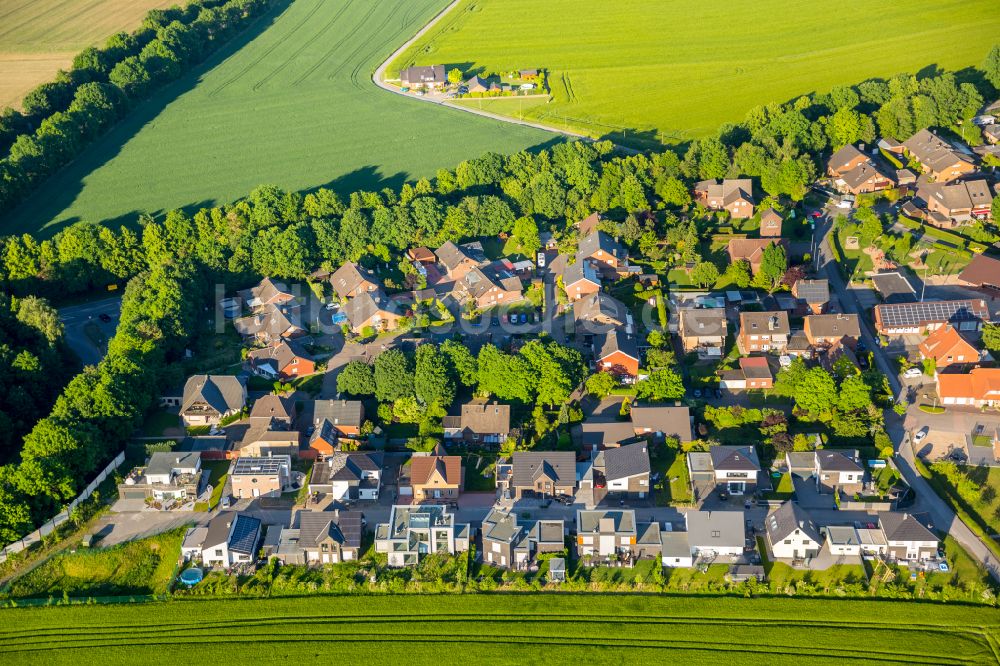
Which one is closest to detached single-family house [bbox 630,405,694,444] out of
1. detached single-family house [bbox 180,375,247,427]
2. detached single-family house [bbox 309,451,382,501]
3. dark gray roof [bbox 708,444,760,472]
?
dark gray roof [bbox 708,444,760,472]

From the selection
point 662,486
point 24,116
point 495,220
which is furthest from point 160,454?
point 24,116

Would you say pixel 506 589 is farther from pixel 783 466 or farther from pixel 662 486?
pixel 783 466

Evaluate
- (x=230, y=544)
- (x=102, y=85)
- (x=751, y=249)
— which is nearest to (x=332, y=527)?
(x=230, y=544)

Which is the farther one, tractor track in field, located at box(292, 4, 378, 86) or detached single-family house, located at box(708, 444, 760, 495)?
tractor track in field, located at box(292, 4, 378, 86)

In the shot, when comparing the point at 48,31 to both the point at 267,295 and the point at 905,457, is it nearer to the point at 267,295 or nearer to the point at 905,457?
the point at 267,295

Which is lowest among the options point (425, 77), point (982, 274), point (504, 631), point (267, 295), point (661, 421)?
point (504, 631)

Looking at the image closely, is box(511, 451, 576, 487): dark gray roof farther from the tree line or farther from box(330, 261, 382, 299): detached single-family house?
the tree line
